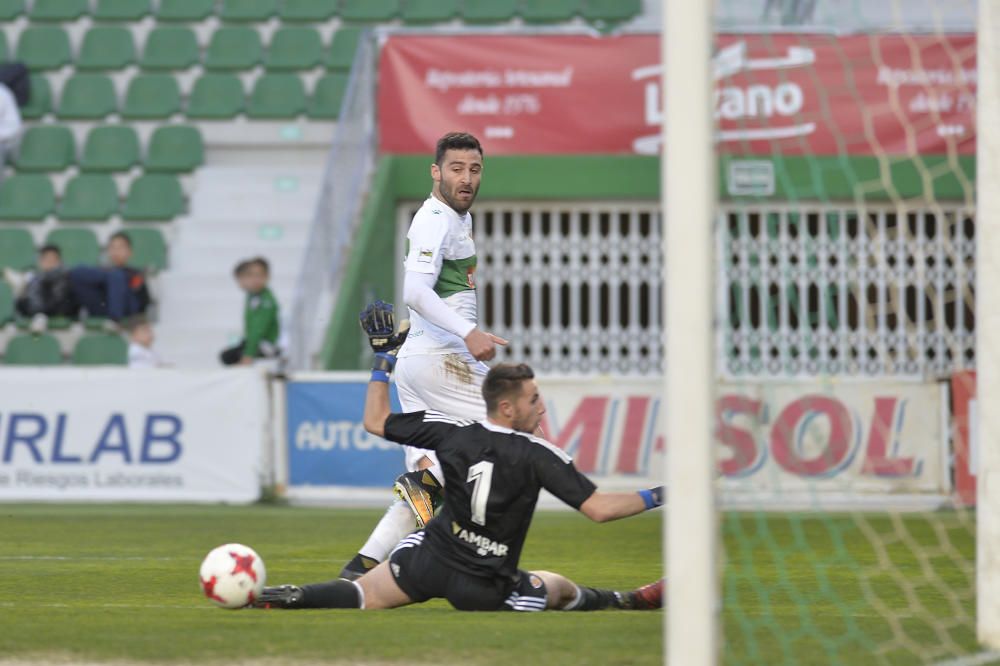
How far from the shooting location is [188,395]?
45.9ft

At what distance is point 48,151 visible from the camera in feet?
60.1

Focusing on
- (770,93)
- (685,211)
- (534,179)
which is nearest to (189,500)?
(534,179)

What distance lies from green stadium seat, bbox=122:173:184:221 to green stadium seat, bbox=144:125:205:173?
0.27 meters

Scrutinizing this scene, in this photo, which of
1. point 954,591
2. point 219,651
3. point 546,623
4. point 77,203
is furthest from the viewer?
point 77,203

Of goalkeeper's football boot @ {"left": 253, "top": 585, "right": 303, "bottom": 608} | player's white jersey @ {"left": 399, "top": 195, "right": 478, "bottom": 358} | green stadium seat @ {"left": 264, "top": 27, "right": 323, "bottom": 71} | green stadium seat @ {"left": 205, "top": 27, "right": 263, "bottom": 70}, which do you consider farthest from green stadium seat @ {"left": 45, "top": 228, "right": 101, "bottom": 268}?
goalkeeper's football boot @ {"left": 253, "top": 585, "right": 303, "bottom": 608}

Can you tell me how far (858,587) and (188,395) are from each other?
7.73 m

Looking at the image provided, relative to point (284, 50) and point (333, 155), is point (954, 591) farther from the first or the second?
point (284, 50)

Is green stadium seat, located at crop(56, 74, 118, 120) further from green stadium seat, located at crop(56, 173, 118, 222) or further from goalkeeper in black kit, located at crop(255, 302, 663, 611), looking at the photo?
goalkeeper in black kit, located at crop(255, 302, 663, 611)

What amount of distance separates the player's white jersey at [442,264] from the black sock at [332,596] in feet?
4.49

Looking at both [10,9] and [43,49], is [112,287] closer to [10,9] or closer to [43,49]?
[43,49]

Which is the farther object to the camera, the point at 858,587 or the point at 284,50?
the point at 284,50

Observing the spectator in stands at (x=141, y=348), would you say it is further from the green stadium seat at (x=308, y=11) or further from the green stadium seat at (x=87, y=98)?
the green stadium seat at (x=308, y=11)

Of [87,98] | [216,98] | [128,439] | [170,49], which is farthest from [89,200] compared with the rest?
[128,439]

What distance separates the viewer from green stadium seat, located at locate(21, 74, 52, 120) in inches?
737
